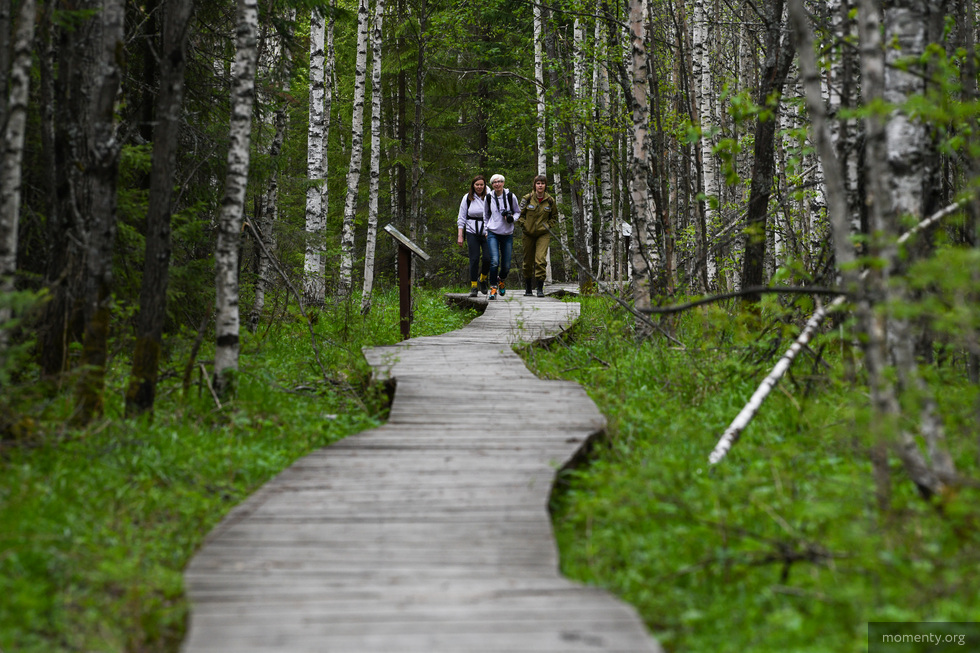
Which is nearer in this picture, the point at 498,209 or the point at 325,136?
the point at 498,209

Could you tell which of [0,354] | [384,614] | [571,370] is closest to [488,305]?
[571,370]

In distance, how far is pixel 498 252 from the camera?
14.4m

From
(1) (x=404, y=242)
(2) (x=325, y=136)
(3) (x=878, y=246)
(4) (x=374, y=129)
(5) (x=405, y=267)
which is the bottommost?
(3) (x=878, y=246)

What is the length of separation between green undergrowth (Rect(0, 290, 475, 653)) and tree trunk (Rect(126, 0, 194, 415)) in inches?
13.4

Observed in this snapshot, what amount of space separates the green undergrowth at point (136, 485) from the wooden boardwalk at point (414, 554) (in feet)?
1.15

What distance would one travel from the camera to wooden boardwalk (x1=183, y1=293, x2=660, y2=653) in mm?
2838

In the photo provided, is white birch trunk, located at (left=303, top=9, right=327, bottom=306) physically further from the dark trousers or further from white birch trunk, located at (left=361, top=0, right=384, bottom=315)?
the dark trousers

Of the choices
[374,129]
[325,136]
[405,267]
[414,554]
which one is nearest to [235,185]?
[414,554]

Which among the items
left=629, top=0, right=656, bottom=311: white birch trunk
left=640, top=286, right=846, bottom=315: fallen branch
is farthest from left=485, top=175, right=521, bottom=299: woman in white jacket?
left=640, top=286, right=846, bottom=315: fallen branch

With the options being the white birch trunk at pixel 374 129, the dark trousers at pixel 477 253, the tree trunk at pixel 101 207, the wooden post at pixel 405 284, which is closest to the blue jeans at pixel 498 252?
the dark trousers at pixel 477 253

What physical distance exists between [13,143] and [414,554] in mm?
4056

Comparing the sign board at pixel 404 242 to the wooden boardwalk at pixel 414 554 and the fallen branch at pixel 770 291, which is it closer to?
the wooden boardwalk at pixel 414 554

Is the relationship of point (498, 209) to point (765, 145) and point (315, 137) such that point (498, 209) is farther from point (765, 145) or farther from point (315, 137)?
point (765, 145)

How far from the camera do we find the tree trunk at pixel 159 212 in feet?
19.7
